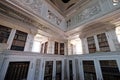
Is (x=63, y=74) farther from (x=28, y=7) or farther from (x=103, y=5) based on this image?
(x=103, y=5)

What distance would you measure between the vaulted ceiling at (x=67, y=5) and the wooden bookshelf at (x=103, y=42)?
2.35 m

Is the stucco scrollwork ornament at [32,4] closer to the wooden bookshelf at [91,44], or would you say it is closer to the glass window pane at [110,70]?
the wooden bookshelf at [91,44]

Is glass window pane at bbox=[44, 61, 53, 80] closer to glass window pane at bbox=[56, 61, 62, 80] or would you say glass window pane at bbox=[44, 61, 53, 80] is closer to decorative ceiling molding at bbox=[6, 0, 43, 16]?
glass window pane at bbox=[56, 61, 62, 80]

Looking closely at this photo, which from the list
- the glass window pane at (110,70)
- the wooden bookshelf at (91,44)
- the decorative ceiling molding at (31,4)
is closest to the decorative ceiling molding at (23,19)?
the decorative ceiling molding at (31,4)

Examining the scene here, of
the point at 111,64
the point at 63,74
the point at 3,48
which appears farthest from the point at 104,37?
the point at 3,48

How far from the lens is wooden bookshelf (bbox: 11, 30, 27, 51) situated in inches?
104

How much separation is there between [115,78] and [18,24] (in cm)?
435

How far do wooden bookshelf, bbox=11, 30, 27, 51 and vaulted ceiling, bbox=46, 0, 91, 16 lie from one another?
8.58 ft

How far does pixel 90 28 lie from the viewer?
153 inches

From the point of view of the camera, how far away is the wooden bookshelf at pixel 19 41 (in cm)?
264

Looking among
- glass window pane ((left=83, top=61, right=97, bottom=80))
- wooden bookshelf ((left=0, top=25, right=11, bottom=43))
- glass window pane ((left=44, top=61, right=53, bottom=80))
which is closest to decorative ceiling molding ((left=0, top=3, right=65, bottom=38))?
wooden bookshelf ((left=0, top=25, right=11, bottom=43))

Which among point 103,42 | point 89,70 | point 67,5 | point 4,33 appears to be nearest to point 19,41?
point 4,33

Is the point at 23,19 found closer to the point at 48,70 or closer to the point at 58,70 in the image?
the point at 48,70

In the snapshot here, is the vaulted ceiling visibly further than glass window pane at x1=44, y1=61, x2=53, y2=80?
Yes
